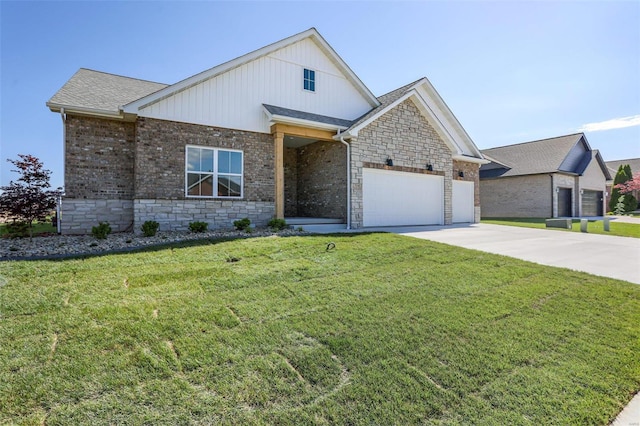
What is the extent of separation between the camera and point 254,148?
11.6 m

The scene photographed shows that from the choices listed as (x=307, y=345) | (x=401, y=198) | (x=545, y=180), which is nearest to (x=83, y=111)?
(x=307, y=345)

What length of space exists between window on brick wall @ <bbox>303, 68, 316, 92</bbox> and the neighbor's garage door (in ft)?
86.6

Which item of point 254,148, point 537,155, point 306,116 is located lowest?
point 254,148

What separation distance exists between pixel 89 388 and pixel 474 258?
22.6 feet

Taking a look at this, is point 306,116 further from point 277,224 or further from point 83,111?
point 83,111

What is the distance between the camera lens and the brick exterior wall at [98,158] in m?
9.86

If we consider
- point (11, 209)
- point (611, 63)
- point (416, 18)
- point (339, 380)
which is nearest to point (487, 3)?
point (416, 18)

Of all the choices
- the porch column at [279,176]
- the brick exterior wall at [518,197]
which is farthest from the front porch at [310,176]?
the brick exterior wall at [518,197]

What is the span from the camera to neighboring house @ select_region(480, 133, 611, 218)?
2352 cm

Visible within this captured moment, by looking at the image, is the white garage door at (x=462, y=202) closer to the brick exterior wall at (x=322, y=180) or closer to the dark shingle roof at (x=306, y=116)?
the brick exterior wall at (x=322, y=180)

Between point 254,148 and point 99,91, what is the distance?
19.5 ft

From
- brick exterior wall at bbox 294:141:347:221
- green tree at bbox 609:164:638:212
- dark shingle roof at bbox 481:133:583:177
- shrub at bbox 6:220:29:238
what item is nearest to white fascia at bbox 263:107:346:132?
brick exterior wall at bbox 294:141:347:221

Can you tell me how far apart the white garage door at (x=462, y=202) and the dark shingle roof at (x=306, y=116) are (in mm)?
7934

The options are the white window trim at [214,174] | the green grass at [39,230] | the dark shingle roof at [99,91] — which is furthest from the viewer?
the white window trim at [214,174]
